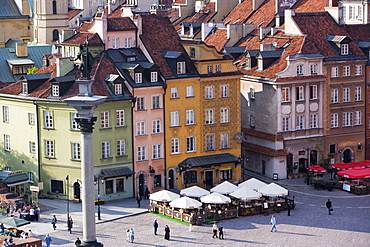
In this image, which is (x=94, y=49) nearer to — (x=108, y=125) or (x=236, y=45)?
(x=108, y=125)

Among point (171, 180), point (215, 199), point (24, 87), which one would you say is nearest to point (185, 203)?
point (215, 199)

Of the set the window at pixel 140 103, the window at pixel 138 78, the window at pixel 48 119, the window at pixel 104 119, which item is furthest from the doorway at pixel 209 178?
the window at pixel 48 119

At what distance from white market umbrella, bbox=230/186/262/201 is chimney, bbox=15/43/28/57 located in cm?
3598

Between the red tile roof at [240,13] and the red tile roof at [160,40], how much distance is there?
26.2m

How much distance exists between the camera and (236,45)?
124875 mm

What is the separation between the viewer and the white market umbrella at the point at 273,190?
9925cm

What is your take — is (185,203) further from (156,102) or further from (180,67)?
(180,67)

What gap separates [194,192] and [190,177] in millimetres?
8370

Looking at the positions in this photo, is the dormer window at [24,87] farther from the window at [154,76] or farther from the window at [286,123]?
the window at [286,123]

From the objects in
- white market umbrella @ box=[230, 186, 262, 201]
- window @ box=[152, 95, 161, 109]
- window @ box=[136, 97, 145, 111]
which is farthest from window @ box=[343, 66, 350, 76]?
window @ box=[136, 97, 145, 111]

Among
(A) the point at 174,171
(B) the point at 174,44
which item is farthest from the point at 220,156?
(B) the point at 174,44

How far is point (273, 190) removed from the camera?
99.6 metres

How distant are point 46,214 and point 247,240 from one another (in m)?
18.7

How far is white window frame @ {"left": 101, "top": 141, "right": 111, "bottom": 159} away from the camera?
102250mm
